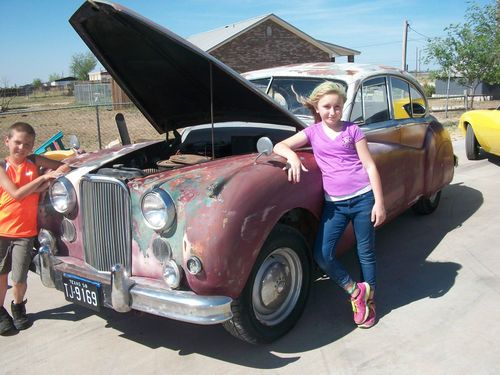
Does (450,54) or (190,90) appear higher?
(450,54)

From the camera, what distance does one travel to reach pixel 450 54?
60.8 feet

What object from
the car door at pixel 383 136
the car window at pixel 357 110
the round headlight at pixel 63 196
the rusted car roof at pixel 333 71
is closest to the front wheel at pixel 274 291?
the car door at pixel 383 136

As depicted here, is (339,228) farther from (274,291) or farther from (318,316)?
(318,316)

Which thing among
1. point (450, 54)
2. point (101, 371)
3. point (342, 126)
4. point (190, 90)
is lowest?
point (101, 371)

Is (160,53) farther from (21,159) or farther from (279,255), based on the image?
(279,255)

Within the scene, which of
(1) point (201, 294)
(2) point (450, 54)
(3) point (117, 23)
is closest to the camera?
(1) point (201, 294)

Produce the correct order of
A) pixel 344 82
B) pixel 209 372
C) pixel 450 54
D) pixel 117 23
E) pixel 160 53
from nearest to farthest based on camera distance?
pixel 209 372
pixel 117 23
pixel 160 53
pixel 344 82
pixel 450 54

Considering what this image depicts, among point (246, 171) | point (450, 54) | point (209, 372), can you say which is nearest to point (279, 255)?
point (246, 171)

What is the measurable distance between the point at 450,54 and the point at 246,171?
18.2 m

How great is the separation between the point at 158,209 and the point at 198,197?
246mm

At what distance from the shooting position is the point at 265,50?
2748cm

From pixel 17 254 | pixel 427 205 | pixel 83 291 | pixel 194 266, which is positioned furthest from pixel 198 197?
pixel 427 205

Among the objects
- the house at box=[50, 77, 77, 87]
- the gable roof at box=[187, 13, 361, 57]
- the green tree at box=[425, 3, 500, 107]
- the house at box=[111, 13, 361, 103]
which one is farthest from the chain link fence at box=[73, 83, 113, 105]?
the house at box=[50, 77, 77, 87]

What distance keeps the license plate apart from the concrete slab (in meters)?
0.37
